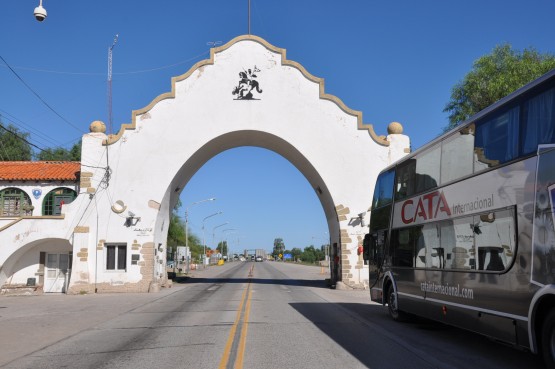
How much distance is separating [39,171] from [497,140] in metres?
28.4

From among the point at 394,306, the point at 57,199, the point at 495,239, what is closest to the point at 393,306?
the point at 394,306

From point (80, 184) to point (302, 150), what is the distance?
12.4 meters

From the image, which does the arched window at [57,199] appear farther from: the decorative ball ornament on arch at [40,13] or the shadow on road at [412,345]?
the shadow on road at [412,345]

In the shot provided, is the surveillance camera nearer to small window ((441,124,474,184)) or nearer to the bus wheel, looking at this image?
small window ((441,124,474,184))

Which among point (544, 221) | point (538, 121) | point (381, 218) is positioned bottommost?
point (381, 218)

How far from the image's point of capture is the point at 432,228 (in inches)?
456

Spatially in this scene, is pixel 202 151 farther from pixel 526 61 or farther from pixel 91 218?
pixel 526 61

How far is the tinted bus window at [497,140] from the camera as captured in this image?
27.7 ft

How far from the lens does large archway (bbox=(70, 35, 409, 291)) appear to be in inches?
1135

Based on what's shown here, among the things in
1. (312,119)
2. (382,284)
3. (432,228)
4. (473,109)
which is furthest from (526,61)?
(432,228)

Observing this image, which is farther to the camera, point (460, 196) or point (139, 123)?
point (139, 123)

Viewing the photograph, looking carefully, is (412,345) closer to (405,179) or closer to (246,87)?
(405,179)

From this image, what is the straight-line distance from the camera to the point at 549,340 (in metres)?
7.21

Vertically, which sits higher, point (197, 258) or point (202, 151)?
point (202, 151)
